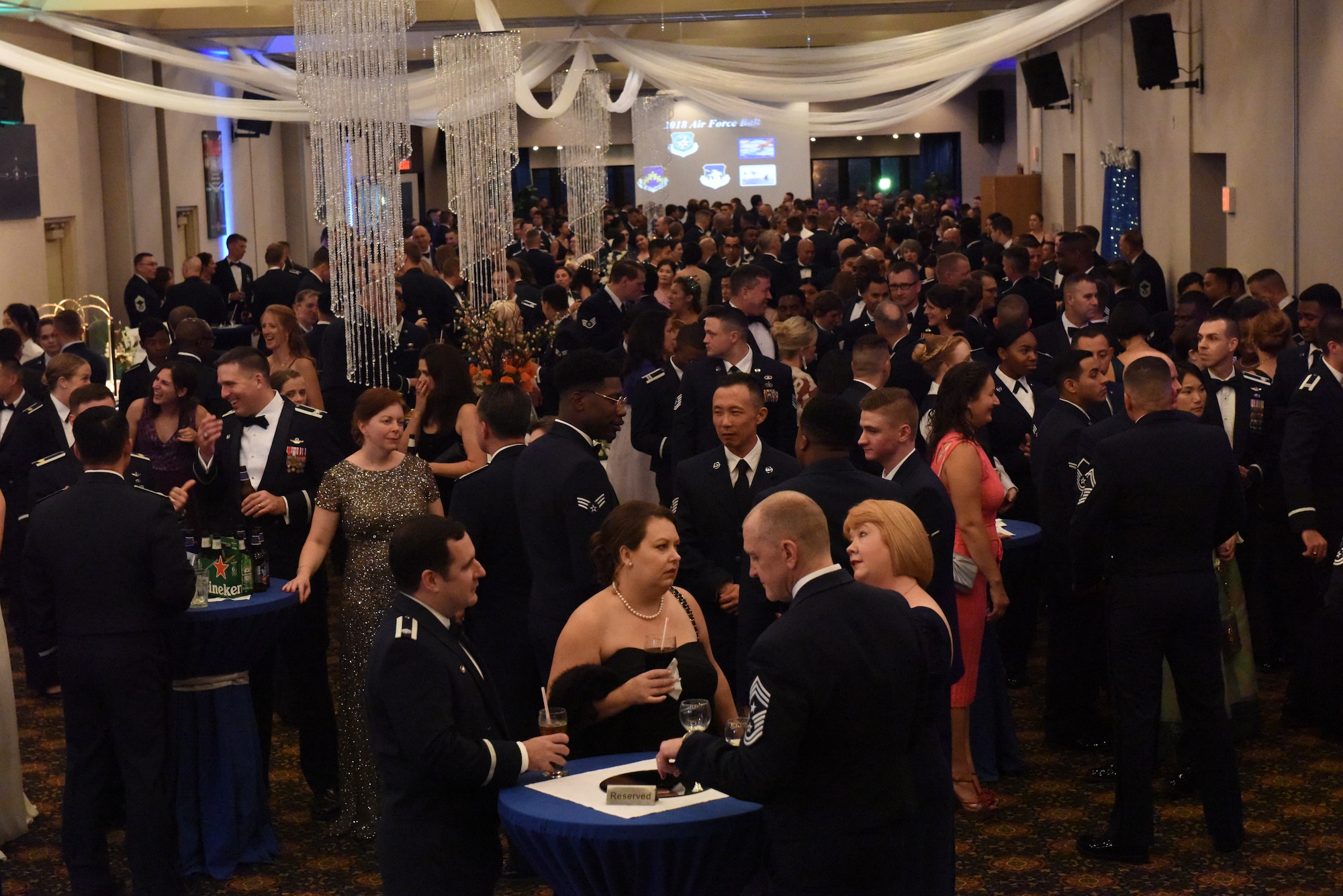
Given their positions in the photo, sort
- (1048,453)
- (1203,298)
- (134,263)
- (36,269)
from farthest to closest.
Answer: (134,263) → (36,269) → (1203,298) → (1048,453)

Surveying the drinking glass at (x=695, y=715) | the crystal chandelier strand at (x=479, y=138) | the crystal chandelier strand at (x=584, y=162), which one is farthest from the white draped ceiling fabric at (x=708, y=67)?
the drinking glass at (x=695, y=715)

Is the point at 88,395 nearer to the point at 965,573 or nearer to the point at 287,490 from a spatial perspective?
the point at 287,490

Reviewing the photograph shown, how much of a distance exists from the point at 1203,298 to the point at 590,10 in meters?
7.34

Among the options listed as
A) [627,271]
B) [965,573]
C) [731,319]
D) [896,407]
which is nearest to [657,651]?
[896,407]

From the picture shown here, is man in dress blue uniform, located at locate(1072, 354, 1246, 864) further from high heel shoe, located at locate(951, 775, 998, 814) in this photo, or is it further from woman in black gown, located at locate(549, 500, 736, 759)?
woman in black gown, located at locate(549, 500, 736, 759)

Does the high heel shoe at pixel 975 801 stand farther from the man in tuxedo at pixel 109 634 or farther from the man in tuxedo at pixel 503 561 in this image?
the man in tuxedo at pixel 109 634

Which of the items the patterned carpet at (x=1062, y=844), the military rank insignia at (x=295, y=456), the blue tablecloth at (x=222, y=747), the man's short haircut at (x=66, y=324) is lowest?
the patterned carpet at (x=1062, y=844)

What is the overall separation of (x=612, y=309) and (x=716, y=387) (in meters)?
3.32

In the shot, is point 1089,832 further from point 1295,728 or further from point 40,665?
point 40,665

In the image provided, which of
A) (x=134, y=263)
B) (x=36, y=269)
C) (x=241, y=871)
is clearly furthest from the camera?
(x=134, y=263)

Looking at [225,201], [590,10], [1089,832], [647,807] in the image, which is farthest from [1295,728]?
[225,201]

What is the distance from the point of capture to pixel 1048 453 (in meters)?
5.58

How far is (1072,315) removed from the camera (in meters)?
7.66

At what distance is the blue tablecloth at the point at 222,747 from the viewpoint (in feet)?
15.6
